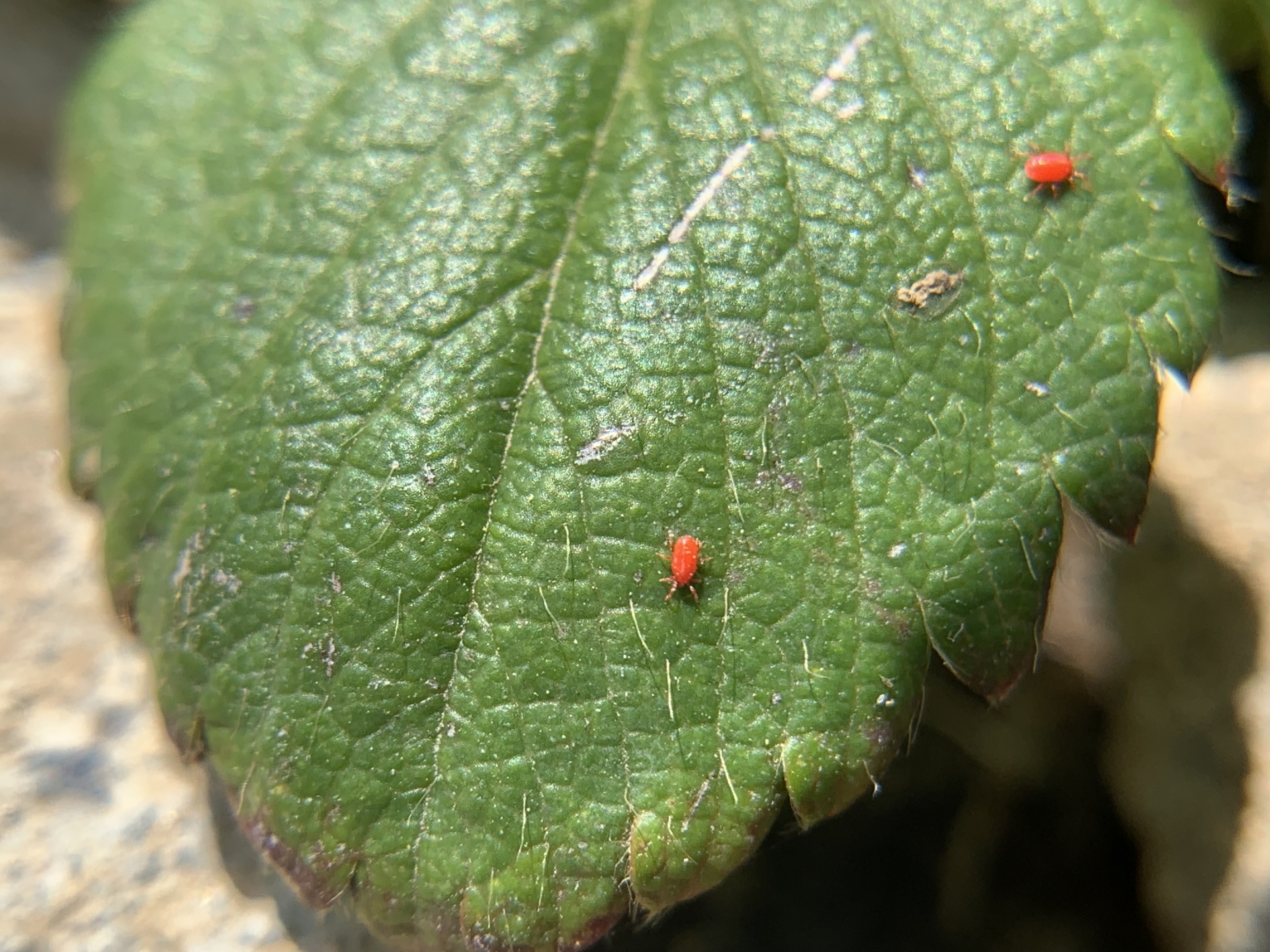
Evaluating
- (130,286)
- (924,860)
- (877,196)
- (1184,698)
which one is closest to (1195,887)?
(1184,698)

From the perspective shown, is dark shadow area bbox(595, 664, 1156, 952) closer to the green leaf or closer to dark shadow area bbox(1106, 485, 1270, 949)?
dark shadow area bbox(1106, 485, 1270, 949)

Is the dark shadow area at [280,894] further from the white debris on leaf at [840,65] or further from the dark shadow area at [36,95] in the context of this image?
the dark shadow area at [36,95]

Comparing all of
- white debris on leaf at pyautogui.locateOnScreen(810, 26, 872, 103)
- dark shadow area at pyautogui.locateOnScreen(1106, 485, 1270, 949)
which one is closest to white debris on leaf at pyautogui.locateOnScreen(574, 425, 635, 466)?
white debris on leaf at pyautogui.locateOnScreen(810, 26, 872, 103)

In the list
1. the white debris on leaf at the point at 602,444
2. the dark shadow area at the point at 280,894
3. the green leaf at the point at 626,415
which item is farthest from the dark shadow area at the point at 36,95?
the white debris on leaf at the point at 602,444

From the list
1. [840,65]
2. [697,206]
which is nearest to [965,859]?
[697,206]

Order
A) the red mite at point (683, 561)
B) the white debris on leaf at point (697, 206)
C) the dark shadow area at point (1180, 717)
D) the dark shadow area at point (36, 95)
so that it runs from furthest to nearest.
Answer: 1. the dark shadow area at point (36, 95)
2. the dark shadow area at point (1180, 717)
3. the white debris on leaf at point (697, 206)
4. the red mite at point (683, 561)

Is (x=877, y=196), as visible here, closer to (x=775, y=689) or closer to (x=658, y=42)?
(x=658, y=42)
